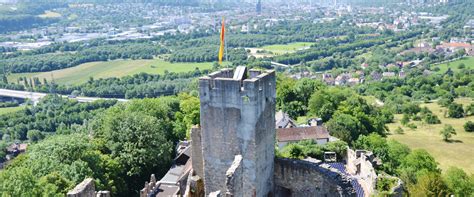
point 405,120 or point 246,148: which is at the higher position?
point 246,148

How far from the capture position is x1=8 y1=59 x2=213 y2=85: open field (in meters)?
162

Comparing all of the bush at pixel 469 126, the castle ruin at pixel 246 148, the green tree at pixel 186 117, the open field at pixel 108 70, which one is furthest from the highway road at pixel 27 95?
the castle ruin at pixel 246 148

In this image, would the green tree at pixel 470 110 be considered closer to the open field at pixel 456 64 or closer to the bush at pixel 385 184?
the open field at pixel 456 64

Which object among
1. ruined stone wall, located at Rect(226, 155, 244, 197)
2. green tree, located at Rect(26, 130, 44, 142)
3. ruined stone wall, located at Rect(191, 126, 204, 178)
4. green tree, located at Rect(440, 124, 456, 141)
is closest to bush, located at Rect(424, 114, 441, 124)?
green tree, located at Rect(440, 124, 456, 141)

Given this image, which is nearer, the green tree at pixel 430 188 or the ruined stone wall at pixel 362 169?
the ruined stone wall at pixel 362 169

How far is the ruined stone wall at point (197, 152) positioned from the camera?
90.1ft

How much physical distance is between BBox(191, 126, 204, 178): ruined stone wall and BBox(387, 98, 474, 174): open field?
6009cm

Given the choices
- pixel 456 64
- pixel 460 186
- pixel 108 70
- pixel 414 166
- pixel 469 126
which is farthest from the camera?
pixel 456 64

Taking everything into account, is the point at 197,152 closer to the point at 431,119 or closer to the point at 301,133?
the point at 301,133

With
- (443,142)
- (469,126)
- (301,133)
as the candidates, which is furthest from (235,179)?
(469,126)

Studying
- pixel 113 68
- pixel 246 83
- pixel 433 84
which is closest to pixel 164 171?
pixel 246 83

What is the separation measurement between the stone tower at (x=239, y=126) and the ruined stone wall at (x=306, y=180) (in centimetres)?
168

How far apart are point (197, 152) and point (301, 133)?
94.8 ft

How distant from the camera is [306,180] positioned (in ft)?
85.3
